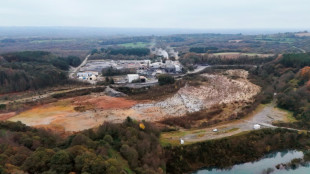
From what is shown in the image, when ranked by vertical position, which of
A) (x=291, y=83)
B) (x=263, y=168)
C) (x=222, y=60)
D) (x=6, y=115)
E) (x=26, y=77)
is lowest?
(x=263, y=168)

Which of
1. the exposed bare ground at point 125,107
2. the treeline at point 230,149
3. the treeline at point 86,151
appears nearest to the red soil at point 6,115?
the exposed bare ground at point 125,107

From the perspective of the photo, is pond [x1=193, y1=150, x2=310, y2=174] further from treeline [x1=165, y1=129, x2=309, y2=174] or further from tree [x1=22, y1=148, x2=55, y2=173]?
tree [x1=22, y1=148, x2=55, y2=173]

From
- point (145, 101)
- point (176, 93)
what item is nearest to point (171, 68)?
point (176, 93)

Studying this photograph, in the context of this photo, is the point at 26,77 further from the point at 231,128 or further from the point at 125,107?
the point at 231,128

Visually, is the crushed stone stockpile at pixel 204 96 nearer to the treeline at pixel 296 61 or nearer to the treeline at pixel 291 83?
the treeline at pixel 291 83

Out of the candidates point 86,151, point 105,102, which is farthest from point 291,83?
point 86,151

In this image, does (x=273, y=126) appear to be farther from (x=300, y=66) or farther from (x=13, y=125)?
(x=13, y=125)
